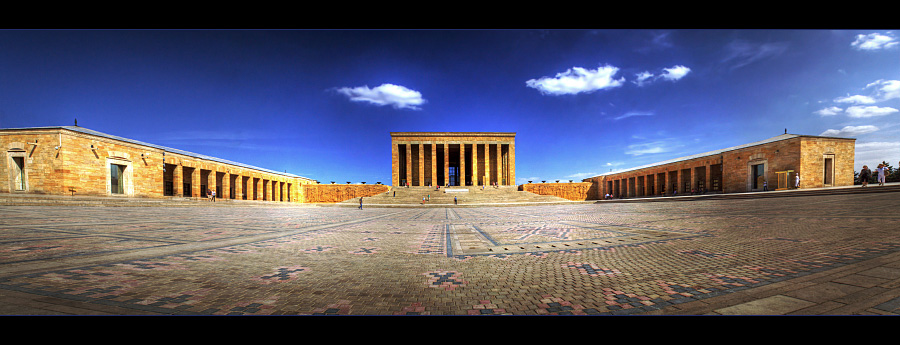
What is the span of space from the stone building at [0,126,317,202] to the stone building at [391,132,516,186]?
72.1ft

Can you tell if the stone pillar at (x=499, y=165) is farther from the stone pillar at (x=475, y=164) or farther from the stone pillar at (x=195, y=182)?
the stone pillar at (x=195, y=182)

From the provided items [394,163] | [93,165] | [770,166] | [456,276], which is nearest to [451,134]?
[394,163]

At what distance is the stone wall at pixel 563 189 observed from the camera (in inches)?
1396

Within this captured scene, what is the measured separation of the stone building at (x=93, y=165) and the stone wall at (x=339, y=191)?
10529 mm

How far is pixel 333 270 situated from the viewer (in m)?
3.19

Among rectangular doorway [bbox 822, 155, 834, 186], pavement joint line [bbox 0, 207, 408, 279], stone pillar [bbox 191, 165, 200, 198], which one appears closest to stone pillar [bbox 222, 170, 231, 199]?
stone pillar [bbox 191, 165, 200, 198]

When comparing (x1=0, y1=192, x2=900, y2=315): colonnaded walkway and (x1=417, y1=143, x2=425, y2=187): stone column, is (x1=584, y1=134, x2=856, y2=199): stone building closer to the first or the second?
(x1=0, y1=192, x2=900, y2=315): colonnaded walkway

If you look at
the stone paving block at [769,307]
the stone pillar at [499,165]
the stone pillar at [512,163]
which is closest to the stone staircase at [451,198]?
the stone pillar at [512,163]

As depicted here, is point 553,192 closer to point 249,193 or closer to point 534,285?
point 534,285

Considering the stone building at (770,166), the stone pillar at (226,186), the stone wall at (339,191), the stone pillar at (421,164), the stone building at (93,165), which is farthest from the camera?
the stone pillar at (421,164)

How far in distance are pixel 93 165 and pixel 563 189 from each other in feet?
147
